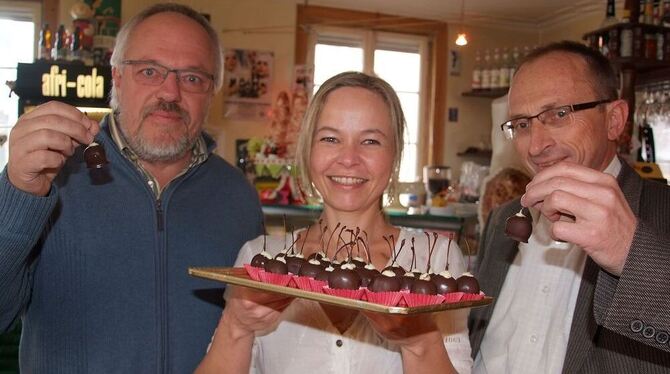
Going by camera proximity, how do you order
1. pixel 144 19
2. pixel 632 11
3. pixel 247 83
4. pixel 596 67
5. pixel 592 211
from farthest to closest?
pixel 247 83 < pixel 632 11 < pixel 144 19 < pixel 596 67 < pixel 592 211

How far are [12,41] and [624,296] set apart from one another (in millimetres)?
7084

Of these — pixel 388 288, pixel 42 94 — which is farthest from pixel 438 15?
pixel 388 288

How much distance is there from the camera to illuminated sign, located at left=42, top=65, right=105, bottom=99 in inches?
218

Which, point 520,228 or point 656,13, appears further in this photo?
point 656,13

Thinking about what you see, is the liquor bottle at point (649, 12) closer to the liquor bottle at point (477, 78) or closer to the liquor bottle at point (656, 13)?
the liquor bottle at point (656, 13)

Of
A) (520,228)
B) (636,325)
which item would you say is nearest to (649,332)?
(636,325)

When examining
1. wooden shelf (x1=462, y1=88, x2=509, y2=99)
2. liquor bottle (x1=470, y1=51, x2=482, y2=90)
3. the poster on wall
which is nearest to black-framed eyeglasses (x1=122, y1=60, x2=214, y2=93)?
the poster on wall

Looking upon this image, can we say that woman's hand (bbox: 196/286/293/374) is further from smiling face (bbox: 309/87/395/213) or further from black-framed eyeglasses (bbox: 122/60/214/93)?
black-framed eyeglasses (bbox: 122/60/214/93)

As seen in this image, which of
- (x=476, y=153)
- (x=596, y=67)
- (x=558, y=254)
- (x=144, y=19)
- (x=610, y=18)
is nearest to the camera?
(x=596, y=67)

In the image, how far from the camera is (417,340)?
1.57 m

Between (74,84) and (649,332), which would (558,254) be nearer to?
(649,332)

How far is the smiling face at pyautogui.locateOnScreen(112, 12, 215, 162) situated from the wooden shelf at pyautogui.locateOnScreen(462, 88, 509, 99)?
5.89 meters

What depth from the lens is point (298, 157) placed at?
2006 mm

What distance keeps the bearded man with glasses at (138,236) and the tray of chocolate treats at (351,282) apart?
473mm
